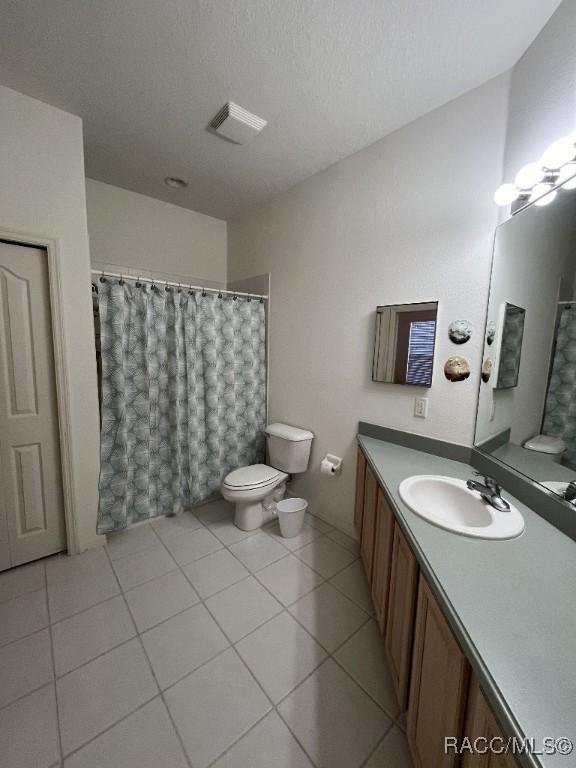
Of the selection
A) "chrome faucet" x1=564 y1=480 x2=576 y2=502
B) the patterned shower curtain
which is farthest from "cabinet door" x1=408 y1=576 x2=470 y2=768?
the patterned shower curtain

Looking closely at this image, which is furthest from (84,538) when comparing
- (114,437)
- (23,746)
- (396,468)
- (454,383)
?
(454,383)

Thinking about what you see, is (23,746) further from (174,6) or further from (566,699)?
(174,6)

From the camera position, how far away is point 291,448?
2271 mm

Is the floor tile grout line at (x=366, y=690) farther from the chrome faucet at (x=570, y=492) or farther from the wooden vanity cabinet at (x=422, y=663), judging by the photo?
the chrome faucet at (x=570, y=492)

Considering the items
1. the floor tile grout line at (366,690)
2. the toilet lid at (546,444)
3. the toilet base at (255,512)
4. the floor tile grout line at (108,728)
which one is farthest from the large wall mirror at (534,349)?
the floor tile grout line at (108,728)

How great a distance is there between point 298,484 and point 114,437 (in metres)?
1.44

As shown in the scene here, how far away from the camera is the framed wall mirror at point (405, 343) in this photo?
1626mm

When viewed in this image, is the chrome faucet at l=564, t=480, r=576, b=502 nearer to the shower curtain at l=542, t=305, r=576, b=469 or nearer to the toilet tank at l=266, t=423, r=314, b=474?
the shower curtain at l=542, t=305, r=576, b=469

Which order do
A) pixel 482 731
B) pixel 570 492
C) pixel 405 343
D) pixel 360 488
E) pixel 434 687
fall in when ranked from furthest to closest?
1. pixel 360 488
2. pixel 405 343
3. pixel 570 492
4. pixel 434 687
5. pixel 482 731

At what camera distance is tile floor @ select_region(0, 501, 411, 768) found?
3.32ft

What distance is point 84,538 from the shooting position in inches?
75.2

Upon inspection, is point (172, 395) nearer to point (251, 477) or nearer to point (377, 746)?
point (251, 477)

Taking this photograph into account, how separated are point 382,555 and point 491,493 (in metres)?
0.53

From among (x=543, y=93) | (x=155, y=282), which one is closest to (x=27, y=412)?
(x=155, y=282)
